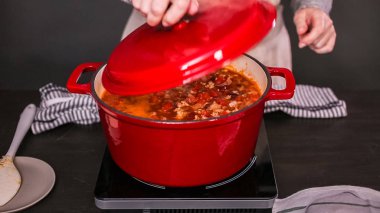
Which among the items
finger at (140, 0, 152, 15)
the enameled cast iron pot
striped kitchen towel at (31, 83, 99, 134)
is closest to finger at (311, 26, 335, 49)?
the enameled cast iron pot

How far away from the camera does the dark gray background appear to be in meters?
2.35

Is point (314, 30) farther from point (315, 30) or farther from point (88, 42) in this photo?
point (88, 42)

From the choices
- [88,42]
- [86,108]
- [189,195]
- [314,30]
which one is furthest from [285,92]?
[88,42]

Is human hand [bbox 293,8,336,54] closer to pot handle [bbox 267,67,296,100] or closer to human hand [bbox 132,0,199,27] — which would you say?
pot handle [bbox 267,67,296,100]

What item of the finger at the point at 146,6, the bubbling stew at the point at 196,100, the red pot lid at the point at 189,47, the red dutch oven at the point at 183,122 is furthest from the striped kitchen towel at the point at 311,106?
the finger at the point at 146,6

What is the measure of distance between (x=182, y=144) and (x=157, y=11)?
0.23 meters

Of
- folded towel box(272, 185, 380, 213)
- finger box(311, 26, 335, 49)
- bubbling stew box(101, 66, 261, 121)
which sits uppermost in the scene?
finger box(311, 26, 335, 49)

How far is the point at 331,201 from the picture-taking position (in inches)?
36.4

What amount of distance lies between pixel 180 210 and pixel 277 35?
0.96 m

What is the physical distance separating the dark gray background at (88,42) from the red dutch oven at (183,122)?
1.49 metres

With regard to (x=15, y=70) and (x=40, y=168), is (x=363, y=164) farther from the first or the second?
(x=15, y=70)

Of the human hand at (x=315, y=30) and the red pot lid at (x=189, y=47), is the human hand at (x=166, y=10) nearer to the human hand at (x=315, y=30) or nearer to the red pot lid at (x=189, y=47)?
the red pot lid at (x=189, y=47)

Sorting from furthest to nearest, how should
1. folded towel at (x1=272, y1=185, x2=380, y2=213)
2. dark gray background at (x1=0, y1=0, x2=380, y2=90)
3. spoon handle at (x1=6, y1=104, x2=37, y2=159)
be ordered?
dark gray background at (x1=0, y1=0, x2=380, y2=90), spoon handle at (x1=6, y1=104, x2=37, y2=159), folded towel at (x1=272, y1=185, x2=380, y2=213)

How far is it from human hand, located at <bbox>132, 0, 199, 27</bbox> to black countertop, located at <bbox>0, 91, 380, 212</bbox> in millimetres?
412
